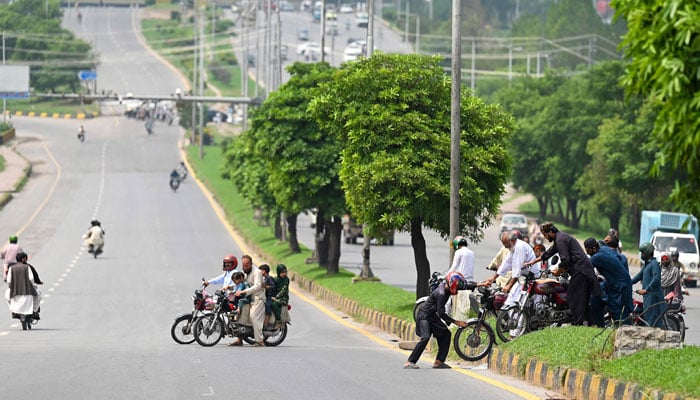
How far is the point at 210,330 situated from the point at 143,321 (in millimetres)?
8073

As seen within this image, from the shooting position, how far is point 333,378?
1792cm

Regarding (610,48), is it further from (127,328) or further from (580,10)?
(127,328)

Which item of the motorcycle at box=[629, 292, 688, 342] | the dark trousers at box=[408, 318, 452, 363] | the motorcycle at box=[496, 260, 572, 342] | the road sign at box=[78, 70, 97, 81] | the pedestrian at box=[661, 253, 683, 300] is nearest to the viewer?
the dark trousers at box=[408, 318, 452, 363]

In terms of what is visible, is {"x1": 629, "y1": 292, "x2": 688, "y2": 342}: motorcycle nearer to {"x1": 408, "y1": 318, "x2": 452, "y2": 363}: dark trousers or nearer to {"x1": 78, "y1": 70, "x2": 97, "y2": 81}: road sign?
{"x1": 408, "y1": 318, "x2": 452, "y2": 363}: dark trousers

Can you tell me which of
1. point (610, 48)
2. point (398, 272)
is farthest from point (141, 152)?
point (398, 272)

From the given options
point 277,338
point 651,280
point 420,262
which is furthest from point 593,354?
point 420,262

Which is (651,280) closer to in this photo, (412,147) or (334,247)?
(412,147)

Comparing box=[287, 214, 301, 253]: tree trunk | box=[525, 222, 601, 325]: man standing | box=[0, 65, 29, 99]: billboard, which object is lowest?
box=[287, 214, 301, 253]: tree trunk

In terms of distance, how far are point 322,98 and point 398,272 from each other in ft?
58.2

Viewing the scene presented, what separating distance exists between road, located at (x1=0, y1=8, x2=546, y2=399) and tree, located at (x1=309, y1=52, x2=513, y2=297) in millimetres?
2707

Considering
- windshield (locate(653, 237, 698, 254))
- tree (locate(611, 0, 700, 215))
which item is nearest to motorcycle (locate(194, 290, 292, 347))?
tree (locate(611, 0, 700, 215))

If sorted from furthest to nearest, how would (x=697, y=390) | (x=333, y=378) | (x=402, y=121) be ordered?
(x=402, y=121)
(x=333, y=378)
(x=697, y=390)

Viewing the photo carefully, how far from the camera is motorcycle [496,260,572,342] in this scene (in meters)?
21.4

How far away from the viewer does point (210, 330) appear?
→ 80.1ft
